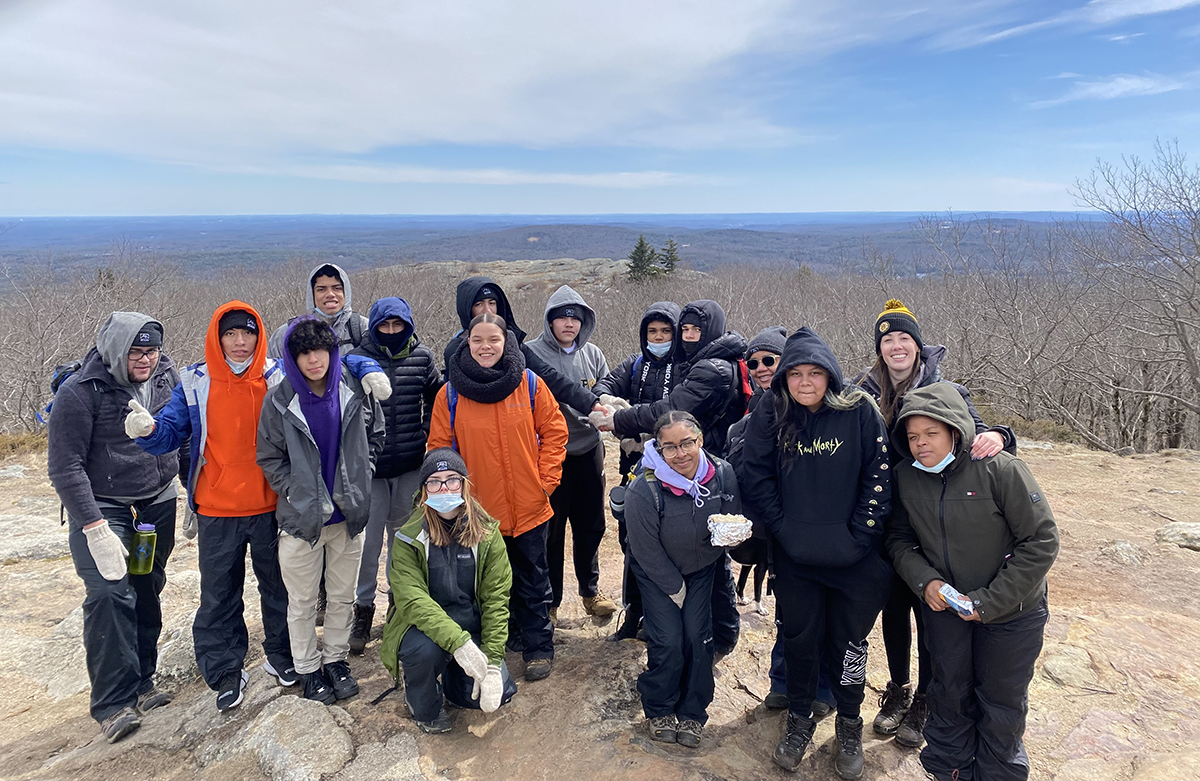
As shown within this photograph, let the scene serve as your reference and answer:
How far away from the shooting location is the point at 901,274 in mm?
29141

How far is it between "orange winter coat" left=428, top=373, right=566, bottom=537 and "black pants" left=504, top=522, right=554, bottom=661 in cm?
14

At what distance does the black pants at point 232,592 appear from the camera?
11.2 feet

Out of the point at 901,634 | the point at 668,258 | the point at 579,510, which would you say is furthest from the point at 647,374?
the point at 668,258

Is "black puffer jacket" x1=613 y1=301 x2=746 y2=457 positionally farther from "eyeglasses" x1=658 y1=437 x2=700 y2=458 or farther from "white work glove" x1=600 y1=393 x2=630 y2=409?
"eyeglasses" x1=658 y1=437 x2=700 y2=458

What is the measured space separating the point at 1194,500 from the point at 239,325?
33.7 ft

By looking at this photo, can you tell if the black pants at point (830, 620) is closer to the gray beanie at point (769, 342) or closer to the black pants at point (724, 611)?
the black pants at point (724, 611)

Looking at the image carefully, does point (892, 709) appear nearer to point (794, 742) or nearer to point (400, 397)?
point (794, 742)

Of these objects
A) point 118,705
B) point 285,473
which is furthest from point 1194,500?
point 118,705

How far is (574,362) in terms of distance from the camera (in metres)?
4.39

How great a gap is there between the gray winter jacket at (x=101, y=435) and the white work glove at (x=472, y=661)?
2009 mm

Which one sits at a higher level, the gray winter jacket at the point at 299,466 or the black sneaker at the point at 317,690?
the gray winter jacket at the point at 299,466

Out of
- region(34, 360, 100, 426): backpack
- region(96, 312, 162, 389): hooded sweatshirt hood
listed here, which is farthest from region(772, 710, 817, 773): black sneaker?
region(34, 360, 100, 426): backpack

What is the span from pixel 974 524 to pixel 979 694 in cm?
77

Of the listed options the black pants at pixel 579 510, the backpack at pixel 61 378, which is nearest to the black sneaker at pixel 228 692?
the backpack at pixel 61 378
